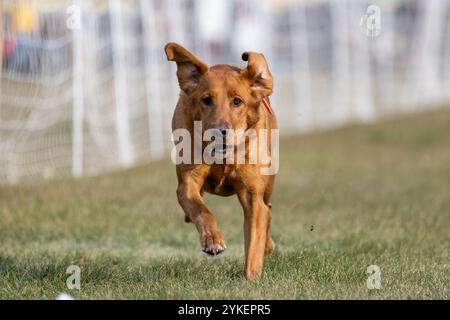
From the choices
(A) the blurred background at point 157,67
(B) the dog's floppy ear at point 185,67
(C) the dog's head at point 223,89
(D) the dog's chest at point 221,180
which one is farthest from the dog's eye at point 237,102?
(A) the blurred background at point 157,67

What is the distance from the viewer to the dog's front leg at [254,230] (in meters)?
6.00

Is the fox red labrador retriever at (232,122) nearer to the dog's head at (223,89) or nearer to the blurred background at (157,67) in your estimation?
the dog's head at (223,89)

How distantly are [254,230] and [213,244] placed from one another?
489 mm

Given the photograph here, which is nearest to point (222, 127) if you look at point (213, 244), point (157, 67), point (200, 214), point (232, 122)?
point (232, 122)

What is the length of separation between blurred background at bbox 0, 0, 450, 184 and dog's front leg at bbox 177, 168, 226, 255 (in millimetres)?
4736

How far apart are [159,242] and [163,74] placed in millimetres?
7304

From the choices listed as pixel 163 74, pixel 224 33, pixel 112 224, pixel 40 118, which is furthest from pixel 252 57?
pixel 224 33

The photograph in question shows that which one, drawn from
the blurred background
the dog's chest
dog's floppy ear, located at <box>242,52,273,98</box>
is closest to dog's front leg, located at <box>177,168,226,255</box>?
the dog's chest

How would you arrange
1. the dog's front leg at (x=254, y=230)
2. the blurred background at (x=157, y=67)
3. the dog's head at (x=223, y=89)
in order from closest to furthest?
the dog's head at (x=223, y=89) → the dog's front leg at (x=254, y=230) → the blurred background at (x=157, y=67)

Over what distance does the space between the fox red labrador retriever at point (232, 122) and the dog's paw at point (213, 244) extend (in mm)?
122

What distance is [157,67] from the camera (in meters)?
15.1

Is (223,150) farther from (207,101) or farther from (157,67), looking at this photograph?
(157,67)

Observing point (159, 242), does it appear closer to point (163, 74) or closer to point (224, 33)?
point (163, 74)

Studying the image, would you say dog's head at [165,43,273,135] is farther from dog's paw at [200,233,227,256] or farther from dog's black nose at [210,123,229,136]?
dog's paw at [200,233,227,256]
